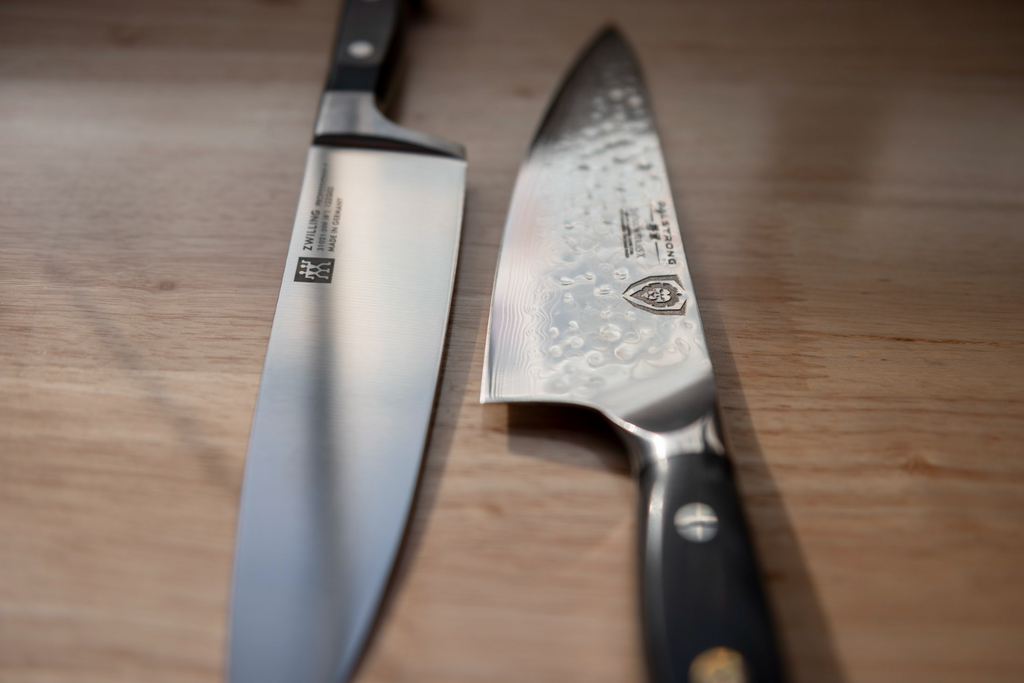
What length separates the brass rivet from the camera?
37 cm

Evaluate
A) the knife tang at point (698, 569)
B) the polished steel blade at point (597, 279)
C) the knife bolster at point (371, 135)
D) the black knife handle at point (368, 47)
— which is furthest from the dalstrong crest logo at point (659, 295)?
the black knife handle at point (368, 47)

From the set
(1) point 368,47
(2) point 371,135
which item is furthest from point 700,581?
(1) point 368,47

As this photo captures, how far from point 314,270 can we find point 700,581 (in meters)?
0.38

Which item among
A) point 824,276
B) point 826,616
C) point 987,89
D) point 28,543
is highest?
point 987,89

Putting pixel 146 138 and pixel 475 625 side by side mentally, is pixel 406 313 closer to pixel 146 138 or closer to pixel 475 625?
pixel 475 625

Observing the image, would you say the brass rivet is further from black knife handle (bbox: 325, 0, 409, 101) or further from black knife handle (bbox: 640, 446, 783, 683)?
black knife handle (bbox: 325, 0, 409, 101)

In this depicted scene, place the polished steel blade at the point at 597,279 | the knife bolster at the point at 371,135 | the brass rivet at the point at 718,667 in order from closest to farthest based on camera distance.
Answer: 1. the brass rivet at the point at 718,667
2. the polished steel blade at the point at 597,279
3. the knife bolster at the point at 371,135

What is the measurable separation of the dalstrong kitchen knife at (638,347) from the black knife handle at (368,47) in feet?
0.59

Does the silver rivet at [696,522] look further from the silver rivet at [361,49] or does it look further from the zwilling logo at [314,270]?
the silver rivet at [361,49]

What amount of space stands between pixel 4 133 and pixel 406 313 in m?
0.50

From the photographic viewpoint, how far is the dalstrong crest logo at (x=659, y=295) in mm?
547

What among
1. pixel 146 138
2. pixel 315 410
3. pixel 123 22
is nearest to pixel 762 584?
pixel 315 410

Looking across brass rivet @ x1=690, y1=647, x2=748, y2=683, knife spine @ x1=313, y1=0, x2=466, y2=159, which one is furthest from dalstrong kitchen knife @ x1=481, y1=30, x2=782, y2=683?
knife spine @ x1=313, y1=0, x2=466, y2=159

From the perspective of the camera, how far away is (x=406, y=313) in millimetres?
564
